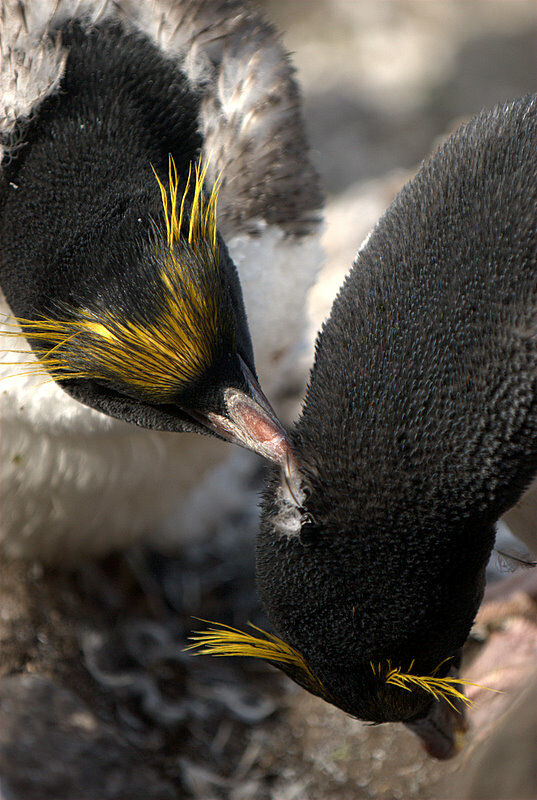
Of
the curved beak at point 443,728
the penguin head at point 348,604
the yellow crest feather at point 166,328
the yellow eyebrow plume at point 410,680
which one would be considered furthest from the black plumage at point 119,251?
the curved beak at point 443,728

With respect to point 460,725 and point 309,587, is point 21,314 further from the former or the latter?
point 460,725

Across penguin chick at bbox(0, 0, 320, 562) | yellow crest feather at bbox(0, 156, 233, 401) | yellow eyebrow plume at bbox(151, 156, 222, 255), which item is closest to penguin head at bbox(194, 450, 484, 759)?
penguin chick at bbox(0, 0, 320, 562)

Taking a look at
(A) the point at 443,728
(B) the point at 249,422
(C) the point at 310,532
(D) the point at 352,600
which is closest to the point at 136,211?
(B) the point at 249,422

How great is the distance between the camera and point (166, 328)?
1.71 metres

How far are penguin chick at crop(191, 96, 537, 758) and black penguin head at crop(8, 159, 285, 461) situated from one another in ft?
0.72

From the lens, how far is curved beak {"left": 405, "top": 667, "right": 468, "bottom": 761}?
1.87 m

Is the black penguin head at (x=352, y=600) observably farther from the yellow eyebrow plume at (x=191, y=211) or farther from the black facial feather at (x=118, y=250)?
the yellow eyebrow plume at (x=191, y=211)

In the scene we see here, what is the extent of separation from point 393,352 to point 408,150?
12.1ft

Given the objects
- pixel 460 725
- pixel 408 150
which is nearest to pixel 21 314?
pixel 460 725

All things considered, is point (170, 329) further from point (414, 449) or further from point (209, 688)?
point (209, 688)

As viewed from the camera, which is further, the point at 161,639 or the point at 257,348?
the point at 161,639

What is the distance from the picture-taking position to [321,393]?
5.31ft

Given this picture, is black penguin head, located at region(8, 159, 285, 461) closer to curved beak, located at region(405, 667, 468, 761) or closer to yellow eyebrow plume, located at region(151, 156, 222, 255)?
yellow eyebrow plume, located at region(151, 156, 222, 255)

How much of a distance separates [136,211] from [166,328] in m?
0.30
